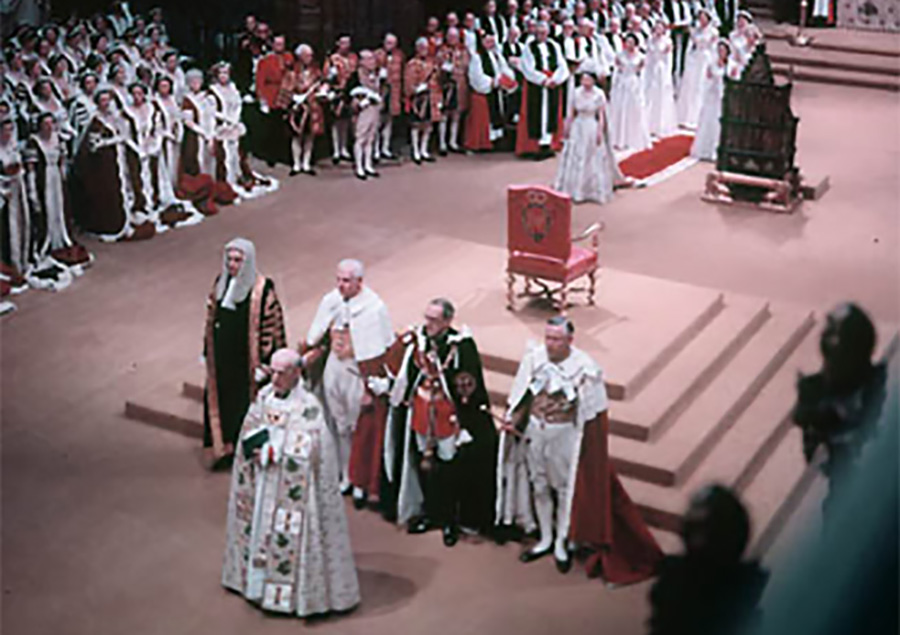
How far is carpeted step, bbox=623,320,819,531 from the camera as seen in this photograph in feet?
31.2

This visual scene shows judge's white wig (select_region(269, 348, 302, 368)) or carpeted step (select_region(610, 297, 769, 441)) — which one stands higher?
judge's white wig (select_region(269, 348, 302, 368))

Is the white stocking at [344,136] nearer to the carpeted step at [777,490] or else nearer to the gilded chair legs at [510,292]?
the gilded chair legs at [510,292]

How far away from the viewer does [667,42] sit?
1920 centimetres

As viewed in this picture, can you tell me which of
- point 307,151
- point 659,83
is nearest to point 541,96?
point 659,83

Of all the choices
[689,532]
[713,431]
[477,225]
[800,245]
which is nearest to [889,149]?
[800,245]

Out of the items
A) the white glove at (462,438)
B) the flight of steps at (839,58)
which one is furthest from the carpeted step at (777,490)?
the flight of steps at (839,58)

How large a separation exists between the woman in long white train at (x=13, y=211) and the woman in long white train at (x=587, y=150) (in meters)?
5.76

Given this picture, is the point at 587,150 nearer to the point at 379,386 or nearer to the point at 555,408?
the point at 379,386

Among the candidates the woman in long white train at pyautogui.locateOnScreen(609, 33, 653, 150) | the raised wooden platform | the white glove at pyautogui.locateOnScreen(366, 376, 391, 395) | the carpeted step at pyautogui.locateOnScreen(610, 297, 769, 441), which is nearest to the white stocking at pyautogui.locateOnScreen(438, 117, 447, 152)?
the woman in long white train at pyautogui.locateOnScreen(609, 33, 653, 150)

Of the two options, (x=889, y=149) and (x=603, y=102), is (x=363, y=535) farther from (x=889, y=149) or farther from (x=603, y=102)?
(x=889, y=149)

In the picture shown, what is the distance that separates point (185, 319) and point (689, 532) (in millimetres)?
9106

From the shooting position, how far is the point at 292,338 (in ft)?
38.8

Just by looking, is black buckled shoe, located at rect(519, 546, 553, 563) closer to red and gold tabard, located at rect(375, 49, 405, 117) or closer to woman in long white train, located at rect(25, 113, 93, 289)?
woman in long white train, located at rect(25, 113, 93, 289)

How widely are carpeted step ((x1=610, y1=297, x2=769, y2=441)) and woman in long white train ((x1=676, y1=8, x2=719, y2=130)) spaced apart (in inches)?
291
